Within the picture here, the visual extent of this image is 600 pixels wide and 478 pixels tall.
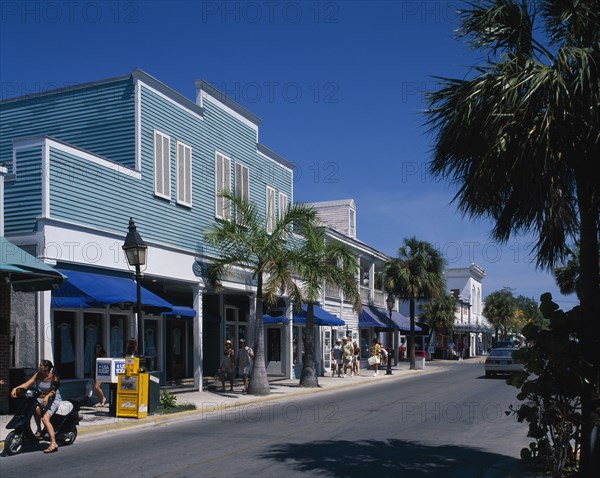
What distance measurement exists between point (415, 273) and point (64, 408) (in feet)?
107

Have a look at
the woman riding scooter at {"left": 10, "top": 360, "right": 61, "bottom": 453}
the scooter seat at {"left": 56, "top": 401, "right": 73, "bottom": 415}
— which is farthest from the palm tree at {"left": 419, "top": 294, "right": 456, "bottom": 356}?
the woman riding scooter at {"left": 10, "top": 360, "right": 61, "bottom": 453}

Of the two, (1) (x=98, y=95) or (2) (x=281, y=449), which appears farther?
(1) (x=98, y=95)

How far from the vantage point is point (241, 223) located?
2280 cm

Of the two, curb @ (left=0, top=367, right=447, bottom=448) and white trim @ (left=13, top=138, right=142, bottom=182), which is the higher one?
white trim @ (left=13, top=138, right=142, bottom=182)

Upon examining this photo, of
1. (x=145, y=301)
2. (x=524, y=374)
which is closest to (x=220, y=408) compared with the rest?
(x=145, y=301)

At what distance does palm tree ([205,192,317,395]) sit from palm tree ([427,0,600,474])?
13.1 metres

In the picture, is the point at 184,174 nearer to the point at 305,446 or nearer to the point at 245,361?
the point at 245,361

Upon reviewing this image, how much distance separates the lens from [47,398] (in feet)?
38.2

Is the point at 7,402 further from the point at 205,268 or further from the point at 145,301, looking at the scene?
the point at 205,268

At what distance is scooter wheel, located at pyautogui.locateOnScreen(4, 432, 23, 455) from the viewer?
36.4 ft

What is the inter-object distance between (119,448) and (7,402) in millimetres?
5305

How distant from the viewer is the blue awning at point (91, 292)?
1684 centimetres

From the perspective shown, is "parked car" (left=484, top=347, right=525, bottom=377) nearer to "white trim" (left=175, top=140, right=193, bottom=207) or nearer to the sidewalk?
the sidewalk

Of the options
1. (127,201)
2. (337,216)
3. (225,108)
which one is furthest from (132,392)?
(337,216)
